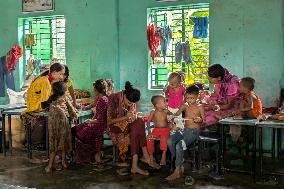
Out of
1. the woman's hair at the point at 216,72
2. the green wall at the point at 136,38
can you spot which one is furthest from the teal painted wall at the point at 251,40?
the woman's hair at the point at 216,72

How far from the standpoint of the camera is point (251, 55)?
24.8ft

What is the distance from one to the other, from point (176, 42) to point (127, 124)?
8.55ft

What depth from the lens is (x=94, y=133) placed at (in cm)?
691

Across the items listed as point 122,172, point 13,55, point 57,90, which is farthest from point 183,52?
point 13,55

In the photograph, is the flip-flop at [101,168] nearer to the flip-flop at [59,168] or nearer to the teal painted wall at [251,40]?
the flip-flop at [59,168]

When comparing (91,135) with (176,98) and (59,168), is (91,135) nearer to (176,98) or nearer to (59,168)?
(59,168)

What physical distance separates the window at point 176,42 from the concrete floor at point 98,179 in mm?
2451

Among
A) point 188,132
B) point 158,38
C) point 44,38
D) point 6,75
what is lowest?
point 188,132

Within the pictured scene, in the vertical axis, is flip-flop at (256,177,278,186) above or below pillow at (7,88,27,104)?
below

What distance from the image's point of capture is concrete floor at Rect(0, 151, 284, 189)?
5.77m

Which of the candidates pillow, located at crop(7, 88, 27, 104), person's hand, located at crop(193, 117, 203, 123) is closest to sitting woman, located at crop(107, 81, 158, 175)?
person's hand, located at crop(193, 117, 203, 123)

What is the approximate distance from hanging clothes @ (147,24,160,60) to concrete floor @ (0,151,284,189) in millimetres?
2745

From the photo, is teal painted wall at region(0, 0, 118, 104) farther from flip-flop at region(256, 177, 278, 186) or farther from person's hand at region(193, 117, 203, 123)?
flip-flop at region(256, 177, 278, 186)

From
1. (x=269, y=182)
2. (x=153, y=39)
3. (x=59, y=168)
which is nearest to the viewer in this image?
(x=269, y=182)
